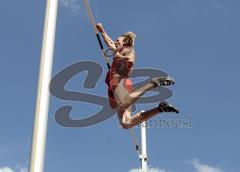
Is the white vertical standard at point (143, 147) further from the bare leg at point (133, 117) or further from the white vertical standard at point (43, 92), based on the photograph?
the white vertical standard at point (43, 92)

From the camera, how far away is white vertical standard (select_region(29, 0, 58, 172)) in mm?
5246

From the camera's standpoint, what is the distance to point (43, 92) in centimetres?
564

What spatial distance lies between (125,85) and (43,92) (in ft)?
8.62

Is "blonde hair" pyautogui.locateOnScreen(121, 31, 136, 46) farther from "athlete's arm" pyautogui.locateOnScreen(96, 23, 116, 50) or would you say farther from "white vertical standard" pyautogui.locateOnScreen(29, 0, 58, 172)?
"white vertical standard" pyautogui.locateOnScreen(29, 0, 58, 172)

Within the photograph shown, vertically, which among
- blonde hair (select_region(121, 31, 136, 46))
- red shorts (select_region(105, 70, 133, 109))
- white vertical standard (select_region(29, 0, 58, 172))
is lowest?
white vertical standard (select_region(29, 0, 58, 172))

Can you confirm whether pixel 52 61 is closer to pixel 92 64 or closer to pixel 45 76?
pixel 45 76

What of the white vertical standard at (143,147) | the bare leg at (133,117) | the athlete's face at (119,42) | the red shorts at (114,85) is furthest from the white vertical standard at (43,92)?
the white vertical standard at (143,147)

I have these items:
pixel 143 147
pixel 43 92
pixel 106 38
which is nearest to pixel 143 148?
pixel 143 147

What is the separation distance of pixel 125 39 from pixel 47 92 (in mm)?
3056

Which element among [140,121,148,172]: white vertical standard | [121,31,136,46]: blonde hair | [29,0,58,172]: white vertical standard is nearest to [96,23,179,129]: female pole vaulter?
[121,31,136,46]: blonde hair

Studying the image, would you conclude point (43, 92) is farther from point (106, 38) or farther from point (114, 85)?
point (106, 38)

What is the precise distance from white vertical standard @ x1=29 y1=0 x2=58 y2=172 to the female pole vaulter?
205cm

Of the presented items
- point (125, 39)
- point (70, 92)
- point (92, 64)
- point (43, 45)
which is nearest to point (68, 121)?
point (70, 92)

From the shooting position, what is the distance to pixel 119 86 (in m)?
7.98
